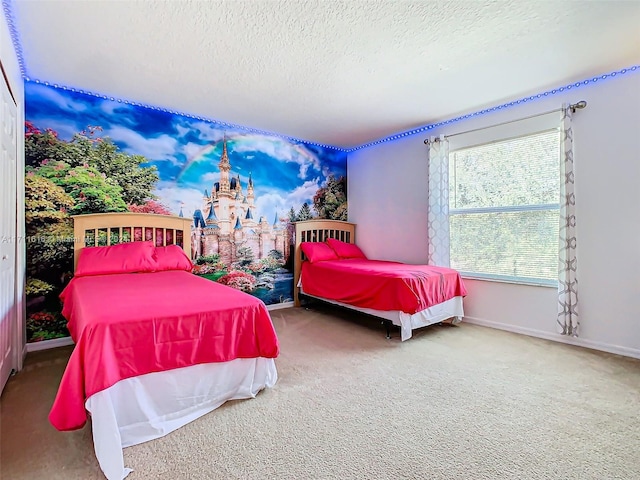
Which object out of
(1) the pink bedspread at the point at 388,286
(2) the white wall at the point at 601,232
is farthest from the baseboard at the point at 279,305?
(2) the white wall at the point at 601,232

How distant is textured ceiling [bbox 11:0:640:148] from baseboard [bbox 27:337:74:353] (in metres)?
2.42

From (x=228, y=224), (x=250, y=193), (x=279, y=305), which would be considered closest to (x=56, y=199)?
(x=228, y=224)

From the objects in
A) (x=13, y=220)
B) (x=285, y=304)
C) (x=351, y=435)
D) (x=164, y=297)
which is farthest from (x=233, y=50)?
(x=285, y=304)

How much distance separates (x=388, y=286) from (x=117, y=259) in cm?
263

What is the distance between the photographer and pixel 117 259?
10.1 feet

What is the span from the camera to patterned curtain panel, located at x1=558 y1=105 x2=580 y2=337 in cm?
307

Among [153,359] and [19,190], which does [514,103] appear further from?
[19,190]

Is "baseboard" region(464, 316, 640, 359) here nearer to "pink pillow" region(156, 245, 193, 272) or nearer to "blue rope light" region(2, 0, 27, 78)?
"pink pillow" region(156, 245, 193, 272)

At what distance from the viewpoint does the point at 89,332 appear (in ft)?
5.16

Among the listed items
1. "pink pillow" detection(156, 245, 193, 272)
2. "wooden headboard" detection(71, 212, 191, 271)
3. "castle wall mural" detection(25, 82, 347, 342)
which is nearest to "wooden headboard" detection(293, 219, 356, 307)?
"castle wall mural" detection(25, 82, 347, 342)

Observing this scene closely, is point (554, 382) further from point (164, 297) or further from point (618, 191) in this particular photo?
point (164, 297)

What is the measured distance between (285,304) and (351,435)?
10.1 ft

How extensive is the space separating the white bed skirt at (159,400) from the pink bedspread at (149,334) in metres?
0.07

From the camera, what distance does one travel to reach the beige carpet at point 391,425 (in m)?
1.47
